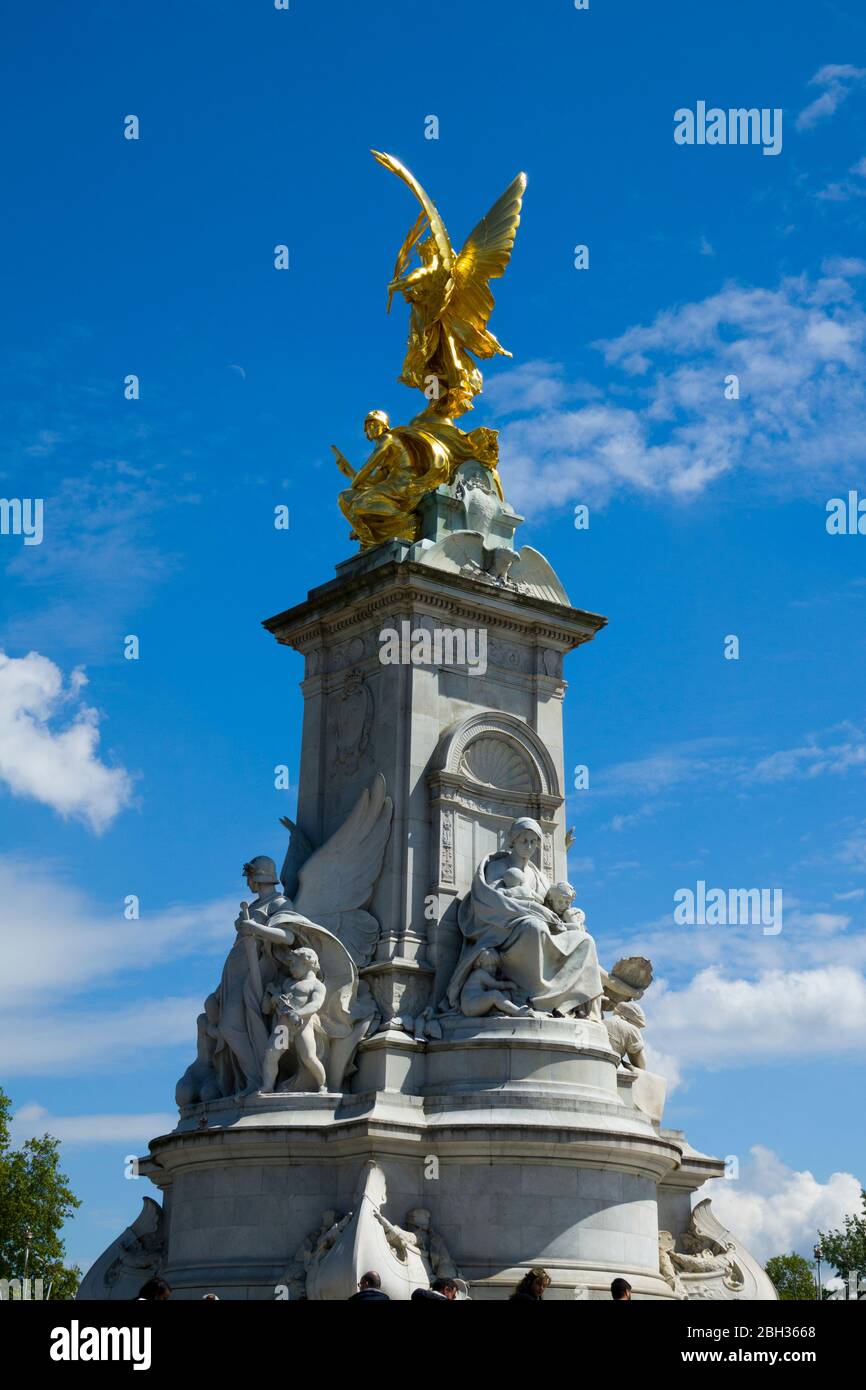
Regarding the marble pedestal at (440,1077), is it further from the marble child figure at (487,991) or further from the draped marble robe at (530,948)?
the draped marble robe at (530,948)

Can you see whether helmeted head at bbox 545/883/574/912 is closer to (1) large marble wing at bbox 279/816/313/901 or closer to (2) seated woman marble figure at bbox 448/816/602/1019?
(2) seated woman marble figure at bbox 448/816/602/1019

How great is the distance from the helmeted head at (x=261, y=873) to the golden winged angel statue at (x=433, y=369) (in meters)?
5.46

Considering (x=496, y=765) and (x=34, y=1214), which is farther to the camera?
(x=34, y=1214)

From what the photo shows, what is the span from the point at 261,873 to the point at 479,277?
33.4 feet

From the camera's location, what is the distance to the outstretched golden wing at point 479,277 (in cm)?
2747

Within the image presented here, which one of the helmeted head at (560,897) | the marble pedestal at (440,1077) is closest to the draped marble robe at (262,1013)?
the marble pedestal at (440,1077)

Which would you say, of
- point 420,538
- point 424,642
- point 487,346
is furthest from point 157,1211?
point 487,346

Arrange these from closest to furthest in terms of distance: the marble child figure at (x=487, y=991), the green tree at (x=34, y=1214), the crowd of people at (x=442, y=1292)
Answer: the crowd of people at (x=442, y=1292)
the marble child figure at (x=487, y=991)
the green tree at (x=34, y=1214)

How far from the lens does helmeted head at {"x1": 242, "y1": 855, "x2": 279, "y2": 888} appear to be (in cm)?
2388

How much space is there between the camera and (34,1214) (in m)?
45.1

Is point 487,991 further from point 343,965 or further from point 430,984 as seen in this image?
point 343,965

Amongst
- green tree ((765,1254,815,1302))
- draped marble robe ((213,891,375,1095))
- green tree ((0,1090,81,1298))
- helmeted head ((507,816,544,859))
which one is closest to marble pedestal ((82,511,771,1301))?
draped marble robe ((213,891,375,1095))

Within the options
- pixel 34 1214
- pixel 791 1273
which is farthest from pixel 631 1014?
pixel 791 1273
